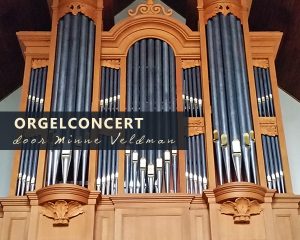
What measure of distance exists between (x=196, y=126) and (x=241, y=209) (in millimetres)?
1409

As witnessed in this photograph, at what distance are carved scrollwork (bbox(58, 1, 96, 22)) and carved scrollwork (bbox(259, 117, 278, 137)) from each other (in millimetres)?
2994

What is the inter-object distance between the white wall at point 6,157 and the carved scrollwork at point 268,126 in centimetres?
412

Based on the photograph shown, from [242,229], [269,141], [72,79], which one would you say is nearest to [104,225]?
[242,229]

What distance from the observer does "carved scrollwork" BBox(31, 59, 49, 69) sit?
8406mm

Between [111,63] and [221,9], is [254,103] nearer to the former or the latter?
[221,9]

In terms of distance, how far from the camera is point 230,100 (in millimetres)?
7762

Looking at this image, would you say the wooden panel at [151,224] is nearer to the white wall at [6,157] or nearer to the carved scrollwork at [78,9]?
the white wall at [6,157]

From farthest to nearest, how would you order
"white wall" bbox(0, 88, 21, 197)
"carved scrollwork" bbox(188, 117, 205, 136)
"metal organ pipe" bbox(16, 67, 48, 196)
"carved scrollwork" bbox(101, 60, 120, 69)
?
"white wall" bbox(0, 88, 21, 197)
"carved scrollwork" bbox(101, 60, 120, 69)
"carved scrollwork" bbox(188, 117, 205, 136)
"metal organ pipe" bbox(16, 67, 48, 196)

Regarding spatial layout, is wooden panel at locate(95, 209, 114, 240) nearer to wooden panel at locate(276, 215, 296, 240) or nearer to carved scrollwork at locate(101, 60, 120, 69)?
wooden panel at locate(276, 215, 296, 240)

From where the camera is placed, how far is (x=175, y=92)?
800 cm

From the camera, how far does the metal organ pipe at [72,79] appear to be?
7.30 m

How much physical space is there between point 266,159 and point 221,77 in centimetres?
134


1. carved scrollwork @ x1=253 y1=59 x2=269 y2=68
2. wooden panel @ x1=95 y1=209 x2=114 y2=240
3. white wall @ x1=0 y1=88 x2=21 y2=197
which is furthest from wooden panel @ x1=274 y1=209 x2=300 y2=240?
white wall @ x1=0 y1=88 x2=21 y2=197
